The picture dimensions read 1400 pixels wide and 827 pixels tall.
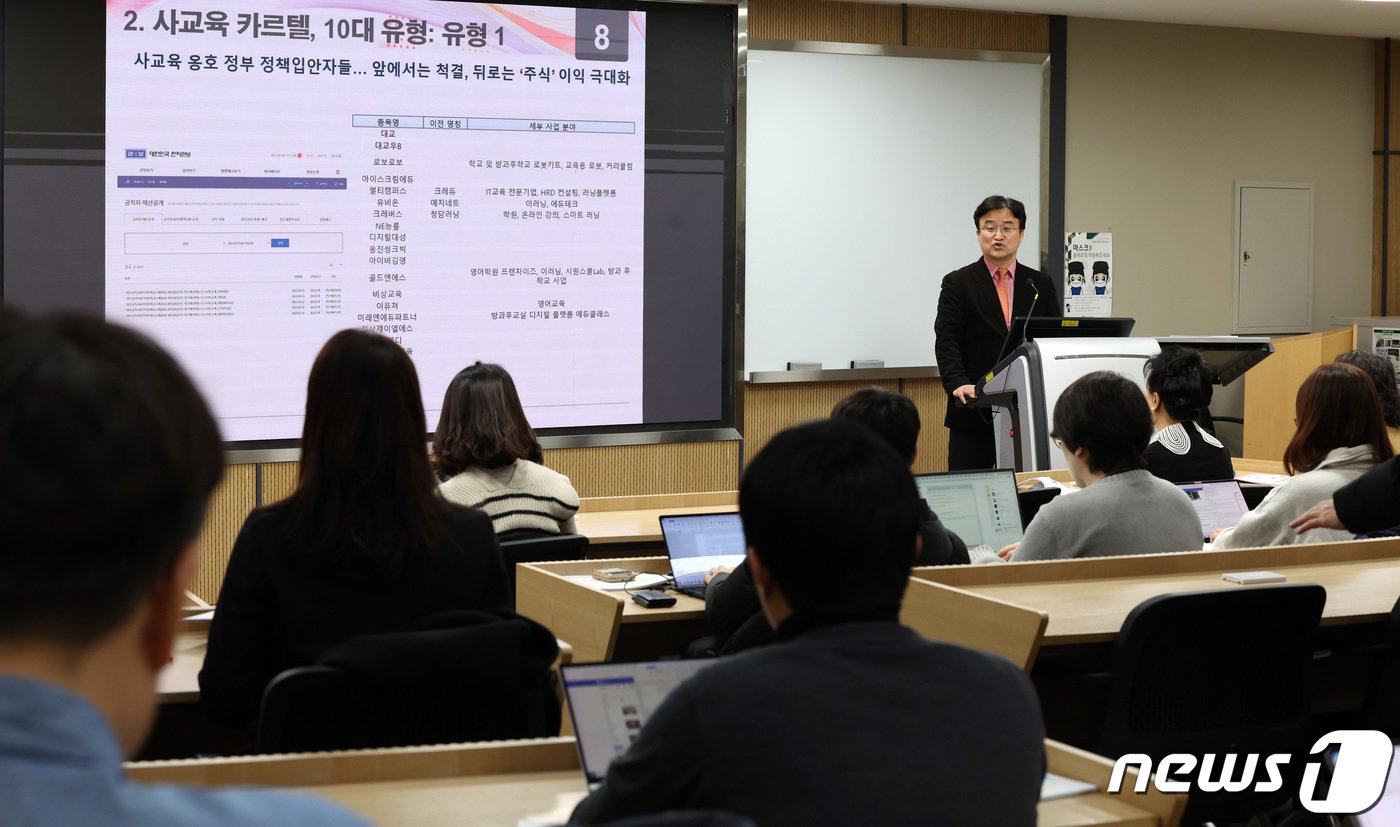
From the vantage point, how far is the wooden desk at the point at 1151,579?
2.79m

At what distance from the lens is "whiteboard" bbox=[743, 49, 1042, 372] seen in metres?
6.78

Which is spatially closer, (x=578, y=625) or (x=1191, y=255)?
(x=578, y=625)

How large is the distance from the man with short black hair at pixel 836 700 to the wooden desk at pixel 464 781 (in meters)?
0.30

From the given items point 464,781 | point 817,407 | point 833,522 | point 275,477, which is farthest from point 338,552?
point 817,407

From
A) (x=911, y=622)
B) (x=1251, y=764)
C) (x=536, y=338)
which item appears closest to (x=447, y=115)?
(x=536, y=338)

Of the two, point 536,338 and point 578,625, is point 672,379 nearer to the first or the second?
point 536,338

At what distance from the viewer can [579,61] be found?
6.00 metres

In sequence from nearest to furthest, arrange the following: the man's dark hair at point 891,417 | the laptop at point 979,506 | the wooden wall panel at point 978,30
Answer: the man's dark hair at point 891,417
the laptop at point 979,506
the wooden wall panel at point 978,30

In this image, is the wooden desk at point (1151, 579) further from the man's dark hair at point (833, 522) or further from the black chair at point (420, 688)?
the man's dark hair at point (833, 522)

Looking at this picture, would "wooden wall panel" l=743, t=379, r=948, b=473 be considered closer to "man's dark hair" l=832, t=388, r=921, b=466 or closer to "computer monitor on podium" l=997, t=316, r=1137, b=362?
"computer monitor on podium" l=997, t=316, r=1137, b=362

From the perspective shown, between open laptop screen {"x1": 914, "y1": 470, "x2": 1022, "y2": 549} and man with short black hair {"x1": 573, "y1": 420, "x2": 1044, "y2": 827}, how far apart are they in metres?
2.36

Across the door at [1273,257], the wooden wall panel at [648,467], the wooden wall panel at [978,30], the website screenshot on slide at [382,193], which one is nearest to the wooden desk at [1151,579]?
the wooden wall panel at [648,467]

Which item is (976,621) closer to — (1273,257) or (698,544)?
(698,544)

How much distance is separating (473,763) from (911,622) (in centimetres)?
110
